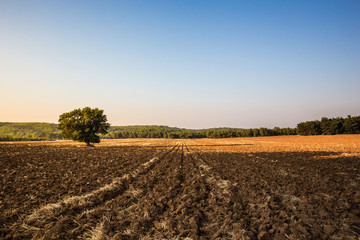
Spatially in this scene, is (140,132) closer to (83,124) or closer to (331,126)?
(83,124)

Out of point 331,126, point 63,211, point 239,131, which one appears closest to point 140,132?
point 239,131

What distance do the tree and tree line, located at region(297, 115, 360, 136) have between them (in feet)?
366

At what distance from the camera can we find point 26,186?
888cm

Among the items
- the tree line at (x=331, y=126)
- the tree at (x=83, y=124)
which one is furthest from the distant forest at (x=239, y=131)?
the tree at (x=83, y=124)

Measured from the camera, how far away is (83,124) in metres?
39.5

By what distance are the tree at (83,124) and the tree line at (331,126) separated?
112 m

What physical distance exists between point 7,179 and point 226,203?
13.1 m

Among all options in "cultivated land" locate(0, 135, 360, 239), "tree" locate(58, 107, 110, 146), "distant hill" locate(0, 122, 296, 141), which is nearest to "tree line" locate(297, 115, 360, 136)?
"distant hill" locate(0, 122, 296, 141)

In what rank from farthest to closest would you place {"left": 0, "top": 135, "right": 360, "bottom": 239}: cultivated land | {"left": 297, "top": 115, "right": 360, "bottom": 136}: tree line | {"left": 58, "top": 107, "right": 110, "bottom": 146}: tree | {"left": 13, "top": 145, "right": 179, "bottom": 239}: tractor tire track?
{"left": 297, "top": 115, "right": 360, "bottom": 136}: tree line < {"left": 58, "top": 107, "right": 110, "bottom": 146}: tree < {"left": 13, "top": 145, "right": 179, "bottom": 239}: tractor tire track < {"left": 0, "top": 135, "right": 360, "bottom": 239}: cultivated land

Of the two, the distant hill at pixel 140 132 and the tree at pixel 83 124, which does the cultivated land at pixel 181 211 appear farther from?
the distant hill at pixel 140 132

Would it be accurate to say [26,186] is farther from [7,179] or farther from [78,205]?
[78,205]

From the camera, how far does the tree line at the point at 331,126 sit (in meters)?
83.7

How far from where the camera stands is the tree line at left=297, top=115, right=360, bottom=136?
8373 cm

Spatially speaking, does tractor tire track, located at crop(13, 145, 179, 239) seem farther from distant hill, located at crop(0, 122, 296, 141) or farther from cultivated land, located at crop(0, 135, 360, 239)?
distant hill, located at crop(0, 122, 296, 141)
